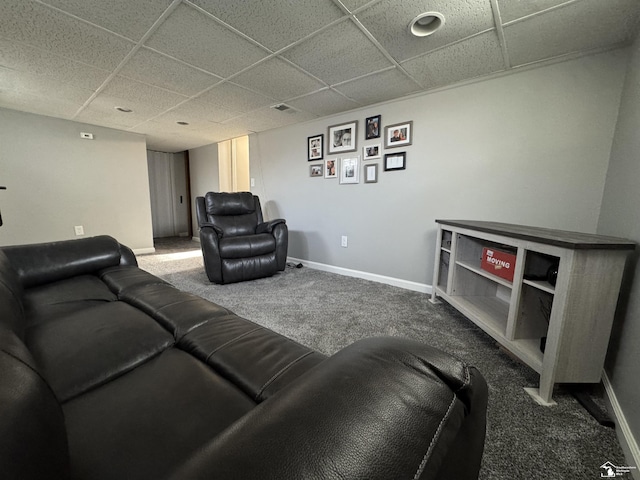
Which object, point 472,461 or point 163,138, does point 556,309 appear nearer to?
point 472,461

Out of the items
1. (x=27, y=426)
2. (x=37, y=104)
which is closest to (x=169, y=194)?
(x=37, y=104)

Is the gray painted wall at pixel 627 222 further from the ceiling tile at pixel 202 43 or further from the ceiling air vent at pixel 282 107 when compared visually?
the ceiling air vent at pixel 282 107

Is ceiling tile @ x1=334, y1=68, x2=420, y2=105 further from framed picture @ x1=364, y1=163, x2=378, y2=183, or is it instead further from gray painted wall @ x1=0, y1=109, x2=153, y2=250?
gray painted wall @ x1=0, y1=109, x2=153, y2=250

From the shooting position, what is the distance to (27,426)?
27 cm

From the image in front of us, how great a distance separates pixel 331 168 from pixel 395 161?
81cm

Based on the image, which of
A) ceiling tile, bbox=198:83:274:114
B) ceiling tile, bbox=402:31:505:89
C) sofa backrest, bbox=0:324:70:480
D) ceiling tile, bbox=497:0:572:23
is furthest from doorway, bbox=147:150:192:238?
sofa backrest, bbox=0:324:70:480

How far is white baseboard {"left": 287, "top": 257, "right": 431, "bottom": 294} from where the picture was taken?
8.42 feet

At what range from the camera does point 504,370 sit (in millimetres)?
1357

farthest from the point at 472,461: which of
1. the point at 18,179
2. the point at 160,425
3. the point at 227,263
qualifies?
the point at 18,179

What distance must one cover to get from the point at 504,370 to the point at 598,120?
173cm

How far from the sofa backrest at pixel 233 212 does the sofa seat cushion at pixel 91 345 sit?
2.16m

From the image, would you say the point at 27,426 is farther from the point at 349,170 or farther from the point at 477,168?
the point at 349,170

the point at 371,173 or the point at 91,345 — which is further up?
the point at 371,173

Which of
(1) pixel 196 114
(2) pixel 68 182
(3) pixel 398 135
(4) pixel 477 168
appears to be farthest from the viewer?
(2) pixel 68 182
